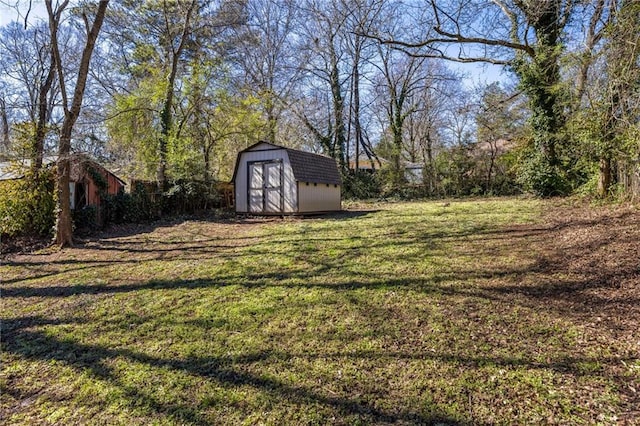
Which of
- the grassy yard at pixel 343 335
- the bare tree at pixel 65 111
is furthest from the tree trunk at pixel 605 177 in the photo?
the bare tree at pixel 65 111

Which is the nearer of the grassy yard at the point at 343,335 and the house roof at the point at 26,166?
the grassy yard at the point at 343,335

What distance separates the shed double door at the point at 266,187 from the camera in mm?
11406

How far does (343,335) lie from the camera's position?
3.19m

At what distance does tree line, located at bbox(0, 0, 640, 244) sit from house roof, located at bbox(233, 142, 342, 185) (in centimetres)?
363

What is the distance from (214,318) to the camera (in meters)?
3.69

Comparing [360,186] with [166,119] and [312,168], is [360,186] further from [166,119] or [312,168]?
[166,119]

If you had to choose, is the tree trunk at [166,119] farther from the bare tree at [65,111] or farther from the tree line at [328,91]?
the bare tree at [65,111]

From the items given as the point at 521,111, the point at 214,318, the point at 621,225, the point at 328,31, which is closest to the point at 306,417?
the point at 214,318

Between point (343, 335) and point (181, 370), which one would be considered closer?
point (181, 370)

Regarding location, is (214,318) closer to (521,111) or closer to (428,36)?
(428,36)

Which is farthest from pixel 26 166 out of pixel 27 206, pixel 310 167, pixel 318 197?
pixel 318 197

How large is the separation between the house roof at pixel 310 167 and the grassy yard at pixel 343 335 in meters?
5.71

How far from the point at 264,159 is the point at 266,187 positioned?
37.3 inches

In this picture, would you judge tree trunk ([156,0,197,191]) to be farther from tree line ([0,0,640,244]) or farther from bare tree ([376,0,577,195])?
bare tree ([376,0,577,195])
